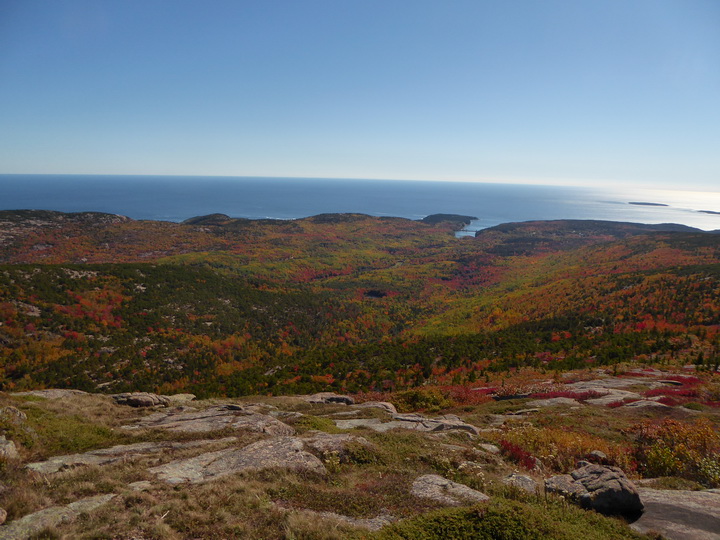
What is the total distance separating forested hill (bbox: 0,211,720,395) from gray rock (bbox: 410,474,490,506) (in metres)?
22.2

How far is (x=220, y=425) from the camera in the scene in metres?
15.3

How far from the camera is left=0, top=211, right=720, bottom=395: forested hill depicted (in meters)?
35.0

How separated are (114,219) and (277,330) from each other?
142 m

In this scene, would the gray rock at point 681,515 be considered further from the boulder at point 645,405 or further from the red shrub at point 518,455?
the boulder at point 645,405

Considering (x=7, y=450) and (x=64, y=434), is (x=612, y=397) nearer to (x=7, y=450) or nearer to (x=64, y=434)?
(x=64, y=434)

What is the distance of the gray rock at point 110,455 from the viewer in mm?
9961

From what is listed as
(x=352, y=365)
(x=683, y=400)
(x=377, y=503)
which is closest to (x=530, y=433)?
(x=377, y=503)

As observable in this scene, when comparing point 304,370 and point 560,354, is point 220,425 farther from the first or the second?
point 560,354

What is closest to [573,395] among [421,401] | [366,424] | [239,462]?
[421,401]

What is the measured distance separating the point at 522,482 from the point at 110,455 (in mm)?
14034

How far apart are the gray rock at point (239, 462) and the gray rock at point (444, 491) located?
9.89ft

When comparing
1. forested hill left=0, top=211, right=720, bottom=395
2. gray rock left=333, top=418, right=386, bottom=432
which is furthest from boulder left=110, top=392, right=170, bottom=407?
forested hill left=0, top=211, right=720, bottom=395

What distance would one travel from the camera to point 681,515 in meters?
Result: 8.10

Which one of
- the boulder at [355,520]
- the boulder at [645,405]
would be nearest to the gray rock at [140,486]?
the boulder at [355,520]
